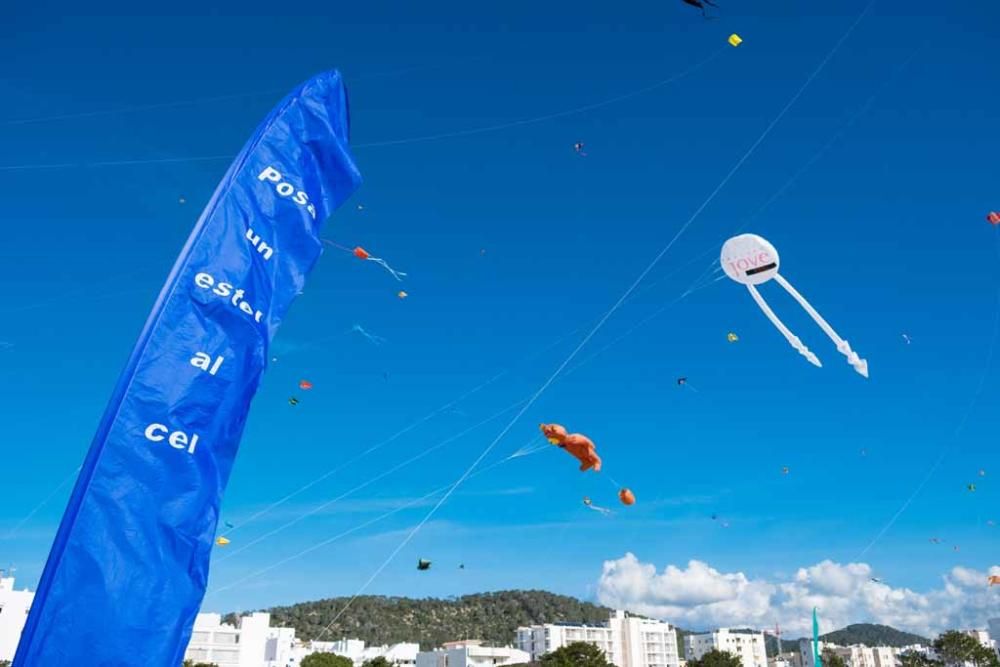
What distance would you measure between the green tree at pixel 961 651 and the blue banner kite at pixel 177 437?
339 feet

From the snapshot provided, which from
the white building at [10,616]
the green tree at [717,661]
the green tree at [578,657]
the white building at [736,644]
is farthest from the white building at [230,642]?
the white building at [736,644]

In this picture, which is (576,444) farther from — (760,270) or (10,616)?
(10,616)

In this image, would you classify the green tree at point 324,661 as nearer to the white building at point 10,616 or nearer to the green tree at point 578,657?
the green tree at point 578,657

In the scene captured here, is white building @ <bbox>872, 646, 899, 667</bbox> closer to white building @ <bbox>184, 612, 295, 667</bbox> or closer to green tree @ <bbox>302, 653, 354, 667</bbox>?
green tree @ <bbox>302, 653, 354, 667</bbox>

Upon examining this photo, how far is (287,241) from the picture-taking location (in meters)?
5.34

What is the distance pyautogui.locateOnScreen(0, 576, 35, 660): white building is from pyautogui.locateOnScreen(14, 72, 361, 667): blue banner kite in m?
77.0

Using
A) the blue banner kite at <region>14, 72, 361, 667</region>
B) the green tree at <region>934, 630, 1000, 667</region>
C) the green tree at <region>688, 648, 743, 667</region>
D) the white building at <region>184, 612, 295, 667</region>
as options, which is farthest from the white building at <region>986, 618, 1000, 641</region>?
the blue banner kite at <region>14, 72, 361, 667</region>

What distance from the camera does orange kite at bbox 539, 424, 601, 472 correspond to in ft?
59.3

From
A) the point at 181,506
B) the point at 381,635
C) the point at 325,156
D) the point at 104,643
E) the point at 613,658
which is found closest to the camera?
the point at 104,643

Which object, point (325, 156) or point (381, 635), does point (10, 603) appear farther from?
point (381, 635)

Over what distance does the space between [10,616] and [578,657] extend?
52.0m

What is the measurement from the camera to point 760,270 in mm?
19125

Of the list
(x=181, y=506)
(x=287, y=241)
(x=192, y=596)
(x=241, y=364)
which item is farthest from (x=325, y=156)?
(x=192, y=596)

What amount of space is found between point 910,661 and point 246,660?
259 ft
